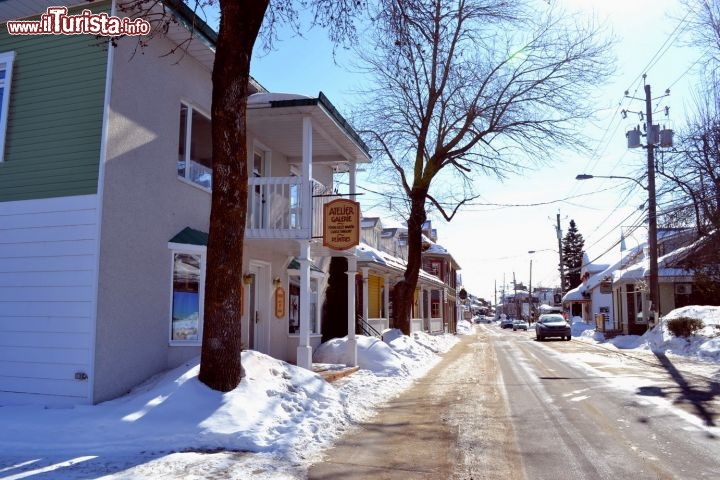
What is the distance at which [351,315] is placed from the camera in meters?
14.5

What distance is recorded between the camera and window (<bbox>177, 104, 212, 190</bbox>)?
36.4 feet

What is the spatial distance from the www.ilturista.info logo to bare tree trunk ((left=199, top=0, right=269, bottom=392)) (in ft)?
6.59

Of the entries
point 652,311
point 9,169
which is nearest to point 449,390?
point 9,169

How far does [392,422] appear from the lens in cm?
853

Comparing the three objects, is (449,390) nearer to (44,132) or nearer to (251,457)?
(251,457)

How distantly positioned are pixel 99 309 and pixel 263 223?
17.6ft

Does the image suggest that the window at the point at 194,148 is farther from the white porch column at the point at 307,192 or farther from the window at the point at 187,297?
the white porch column at the point at 307,192

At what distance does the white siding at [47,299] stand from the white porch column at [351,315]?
22.3 feet

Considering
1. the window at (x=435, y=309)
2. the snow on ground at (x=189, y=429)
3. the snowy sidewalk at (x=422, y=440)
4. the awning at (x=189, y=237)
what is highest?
the awning at (x=189, y=237)

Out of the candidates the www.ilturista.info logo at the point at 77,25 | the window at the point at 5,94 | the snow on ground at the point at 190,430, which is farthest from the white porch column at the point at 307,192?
the window at the point at 5,94

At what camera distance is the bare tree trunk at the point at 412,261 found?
72.3ft

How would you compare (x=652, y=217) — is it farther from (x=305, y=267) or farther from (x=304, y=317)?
(x=304, y=317)

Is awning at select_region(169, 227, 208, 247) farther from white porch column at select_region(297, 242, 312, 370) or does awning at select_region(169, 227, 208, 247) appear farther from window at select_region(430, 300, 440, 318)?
window at select_region(430, 300, 440, 318)

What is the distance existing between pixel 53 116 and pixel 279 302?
7.12 m
